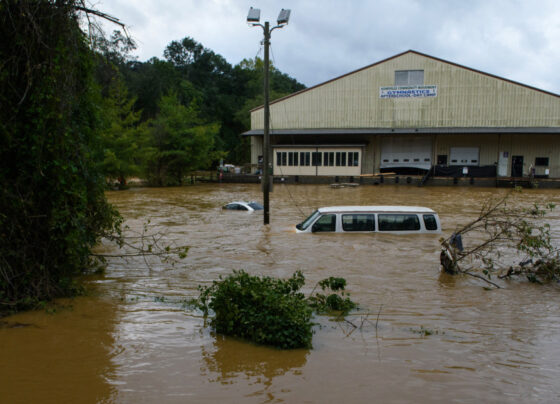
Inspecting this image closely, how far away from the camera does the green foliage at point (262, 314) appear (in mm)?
6273

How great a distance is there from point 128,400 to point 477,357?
4.52 metres

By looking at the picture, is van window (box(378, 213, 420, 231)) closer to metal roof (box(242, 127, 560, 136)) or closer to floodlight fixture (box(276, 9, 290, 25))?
floodlight fixture (box(276, 9, 290, 25))

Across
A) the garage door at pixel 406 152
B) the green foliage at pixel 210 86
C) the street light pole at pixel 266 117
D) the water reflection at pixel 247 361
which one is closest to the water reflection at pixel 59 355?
the water reflection at pixel 247 361

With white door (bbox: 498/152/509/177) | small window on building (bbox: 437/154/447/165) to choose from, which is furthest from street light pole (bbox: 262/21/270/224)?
white door (bbox: 498/152/509/177)

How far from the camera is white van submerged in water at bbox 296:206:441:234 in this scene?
1337 cm

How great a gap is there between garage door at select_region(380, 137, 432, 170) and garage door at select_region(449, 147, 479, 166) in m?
2.12

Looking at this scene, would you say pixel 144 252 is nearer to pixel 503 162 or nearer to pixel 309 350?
pixel 309 350

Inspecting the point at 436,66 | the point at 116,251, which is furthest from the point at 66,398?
the point at 436,66

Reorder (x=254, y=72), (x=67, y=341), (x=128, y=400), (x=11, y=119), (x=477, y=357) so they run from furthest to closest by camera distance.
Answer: (x=254, y=72) < (x=11, y=119) < (x=67, y=341) < (x=477, y=357) < (x=128, y=400)

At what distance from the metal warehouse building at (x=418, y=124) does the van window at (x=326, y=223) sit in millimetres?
31947

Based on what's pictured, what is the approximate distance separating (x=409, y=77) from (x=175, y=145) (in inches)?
941

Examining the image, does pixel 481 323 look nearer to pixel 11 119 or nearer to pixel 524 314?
pixel 524 314

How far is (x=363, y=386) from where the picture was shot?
523cm

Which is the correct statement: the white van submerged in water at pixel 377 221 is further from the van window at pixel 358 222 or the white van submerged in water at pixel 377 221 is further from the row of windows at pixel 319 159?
the row of windows at pixel 319 159
